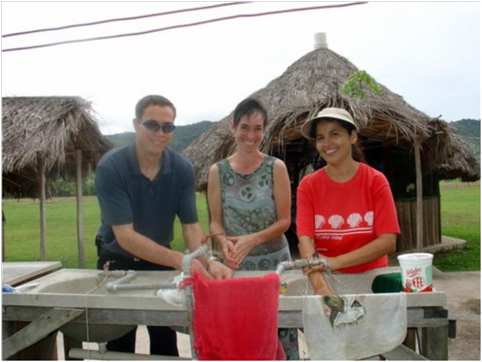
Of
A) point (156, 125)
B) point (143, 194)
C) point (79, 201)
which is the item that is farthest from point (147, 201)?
point (79, 201)

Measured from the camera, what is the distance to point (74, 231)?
13609 mm

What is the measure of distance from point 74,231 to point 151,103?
40.9 feet

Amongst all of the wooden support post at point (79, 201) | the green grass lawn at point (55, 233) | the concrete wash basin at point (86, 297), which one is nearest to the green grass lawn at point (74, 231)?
the green grass lawn at point (55, 233)

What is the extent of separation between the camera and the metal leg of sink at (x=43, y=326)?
1.67 m

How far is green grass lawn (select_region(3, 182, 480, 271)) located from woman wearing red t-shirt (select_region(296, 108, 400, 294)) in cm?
78

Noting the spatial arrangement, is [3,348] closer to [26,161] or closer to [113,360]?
[113,360]

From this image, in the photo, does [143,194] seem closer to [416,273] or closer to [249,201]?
[249,201]

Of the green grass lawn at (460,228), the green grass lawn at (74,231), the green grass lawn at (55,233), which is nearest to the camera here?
the green grass lawn at (460,228)

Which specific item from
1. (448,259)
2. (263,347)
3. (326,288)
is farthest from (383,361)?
(448,259)

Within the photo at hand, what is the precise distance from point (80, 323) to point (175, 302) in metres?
0.39

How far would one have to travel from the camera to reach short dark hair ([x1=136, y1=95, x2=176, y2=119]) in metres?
1.99

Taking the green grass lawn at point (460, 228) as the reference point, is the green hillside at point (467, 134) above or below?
above

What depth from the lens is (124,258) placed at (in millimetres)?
2160

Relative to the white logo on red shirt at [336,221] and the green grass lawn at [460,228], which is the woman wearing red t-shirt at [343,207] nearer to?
the white logo on red shirt at [336,221]
